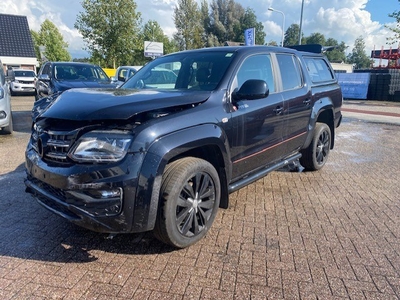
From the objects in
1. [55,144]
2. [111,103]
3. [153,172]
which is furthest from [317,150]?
[55,144]

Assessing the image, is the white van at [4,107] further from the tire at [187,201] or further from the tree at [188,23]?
the tree at [188,23]

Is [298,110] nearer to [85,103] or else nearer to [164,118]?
[164,118]

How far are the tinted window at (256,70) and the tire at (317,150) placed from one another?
5.42 ft

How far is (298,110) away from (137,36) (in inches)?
913

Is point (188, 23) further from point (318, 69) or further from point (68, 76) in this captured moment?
point (318, 69)

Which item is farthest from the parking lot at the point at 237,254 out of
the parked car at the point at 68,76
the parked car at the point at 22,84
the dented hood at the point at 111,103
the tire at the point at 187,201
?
the parked car at the point at 22,84

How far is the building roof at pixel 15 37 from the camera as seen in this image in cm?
3550

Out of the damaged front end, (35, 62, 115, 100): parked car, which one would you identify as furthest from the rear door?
(35, 62, 115, 100): parked car

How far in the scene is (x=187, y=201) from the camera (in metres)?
2.91

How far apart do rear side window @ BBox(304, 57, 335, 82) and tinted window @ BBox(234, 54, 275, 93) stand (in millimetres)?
1286

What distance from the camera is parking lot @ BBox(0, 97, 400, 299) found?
2.45m

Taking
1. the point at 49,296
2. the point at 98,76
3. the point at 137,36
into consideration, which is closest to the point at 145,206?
the point at 49,296

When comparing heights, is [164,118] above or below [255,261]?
above

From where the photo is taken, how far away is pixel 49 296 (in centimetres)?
235
